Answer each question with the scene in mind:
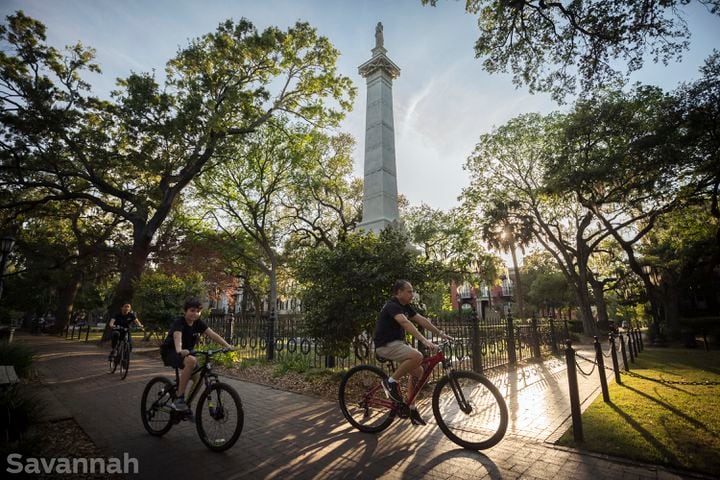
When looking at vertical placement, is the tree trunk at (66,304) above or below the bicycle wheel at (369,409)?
above

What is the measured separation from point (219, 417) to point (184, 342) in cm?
116

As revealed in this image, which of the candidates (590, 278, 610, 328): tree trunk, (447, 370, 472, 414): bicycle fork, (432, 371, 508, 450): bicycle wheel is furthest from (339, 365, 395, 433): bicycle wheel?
(590, 278, 610, 328): tree trunk

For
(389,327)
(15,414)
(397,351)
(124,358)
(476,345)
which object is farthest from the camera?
(124,358)

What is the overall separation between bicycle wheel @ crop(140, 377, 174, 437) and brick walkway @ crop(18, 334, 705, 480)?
0.13 m

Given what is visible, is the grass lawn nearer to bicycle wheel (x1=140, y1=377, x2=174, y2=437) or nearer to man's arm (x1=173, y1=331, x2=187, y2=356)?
man's arm (x1=173, y1=331, x2=187, y2=356)

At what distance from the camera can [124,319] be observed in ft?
30.4

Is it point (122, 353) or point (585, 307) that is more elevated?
point (585, 307)

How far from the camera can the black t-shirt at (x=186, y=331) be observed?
4.31 meters

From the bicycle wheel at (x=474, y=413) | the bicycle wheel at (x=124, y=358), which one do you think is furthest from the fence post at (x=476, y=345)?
the bicycle wheel at (x=124, y=358)

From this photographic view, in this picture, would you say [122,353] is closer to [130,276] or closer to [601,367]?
[601,367]

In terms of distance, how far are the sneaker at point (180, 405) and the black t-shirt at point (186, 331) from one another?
66 centimetres

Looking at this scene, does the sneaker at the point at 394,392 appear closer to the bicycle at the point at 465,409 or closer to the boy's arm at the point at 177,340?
the bicycle at the point at 465,409

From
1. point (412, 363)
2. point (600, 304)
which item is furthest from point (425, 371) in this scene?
point (600, 304)

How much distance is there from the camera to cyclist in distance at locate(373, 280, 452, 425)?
13.8ft
